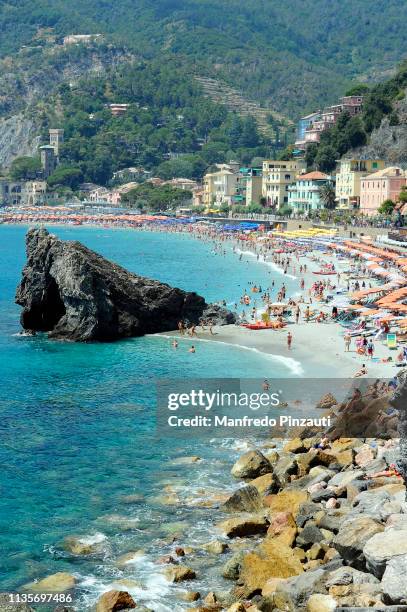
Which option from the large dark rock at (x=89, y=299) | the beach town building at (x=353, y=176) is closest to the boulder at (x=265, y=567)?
the large dark rock at (x=89, y=299)

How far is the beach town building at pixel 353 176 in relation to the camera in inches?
4072

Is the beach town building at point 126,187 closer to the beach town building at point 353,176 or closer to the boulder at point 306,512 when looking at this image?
the beach town building at point 353,176

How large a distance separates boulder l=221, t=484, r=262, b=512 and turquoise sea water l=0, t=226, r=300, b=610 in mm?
614

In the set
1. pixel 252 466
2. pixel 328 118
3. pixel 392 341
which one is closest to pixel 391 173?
pixel 328 118

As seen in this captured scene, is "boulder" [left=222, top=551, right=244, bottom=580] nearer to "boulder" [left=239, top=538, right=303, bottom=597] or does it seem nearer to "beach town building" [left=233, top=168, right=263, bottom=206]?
"boulder" [left=239, top=538, right=303, bottom=597]

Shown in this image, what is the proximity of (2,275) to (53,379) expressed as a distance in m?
42.8

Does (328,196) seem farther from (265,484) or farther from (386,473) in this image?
(386,473)

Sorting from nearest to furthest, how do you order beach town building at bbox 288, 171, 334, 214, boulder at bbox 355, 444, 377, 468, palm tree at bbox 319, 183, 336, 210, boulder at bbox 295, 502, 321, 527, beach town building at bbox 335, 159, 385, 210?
boulder at bbox 295, 502, 321, 527
boulder at bbox 355, 444, 377, 468
beach town building at bbox 335, 159, 385, 210
palm tree at bbox 319, 183, 336, 210
beach town building at bbox 288, 171, 334, 214

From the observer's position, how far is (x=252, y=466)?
70.0 feet

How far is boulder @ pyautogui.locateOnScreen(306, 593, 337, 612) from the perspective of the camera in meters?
13.7

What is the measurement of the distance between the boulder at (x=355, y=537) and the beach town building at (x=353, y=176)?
8915 cm

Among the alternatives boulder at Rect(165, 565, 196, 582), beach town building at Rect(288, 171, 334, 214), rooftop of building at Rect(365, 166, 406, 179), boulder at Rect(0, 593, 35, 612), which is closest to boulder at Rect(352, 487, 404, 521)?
boulder at Rect(165, 565, 196, 582)

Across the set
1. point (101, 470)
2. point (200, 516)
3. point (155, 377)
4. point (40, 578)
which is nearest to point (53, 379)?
point (155, 377)

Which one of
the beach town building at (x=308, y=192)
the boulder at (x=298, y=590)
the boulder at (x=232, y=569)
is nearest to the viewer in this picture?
the boulder at (x=298, y=590)
